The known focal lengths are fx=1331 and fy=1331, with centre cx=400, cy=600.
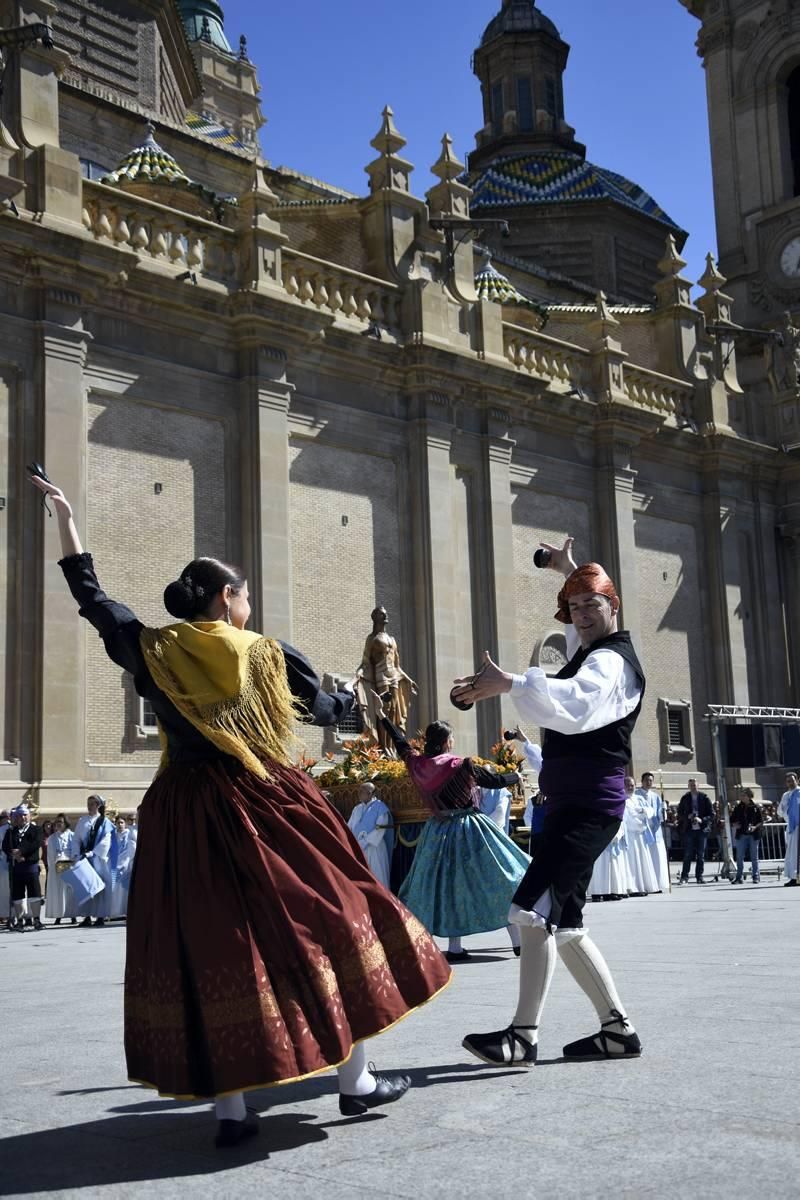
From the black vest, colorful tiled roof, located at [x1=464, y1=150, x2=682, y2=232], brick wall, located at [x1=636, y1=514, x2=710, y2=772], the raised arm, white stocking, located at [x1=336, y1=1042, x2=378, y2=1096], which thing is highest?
colorful tiled roof, located at [x1=464, y1=150, x2=682, y2=232]

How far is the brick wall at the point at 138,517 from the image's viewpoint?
67.1ft

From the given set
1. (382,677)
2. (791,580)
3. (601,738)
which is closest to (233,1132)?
(601,738)

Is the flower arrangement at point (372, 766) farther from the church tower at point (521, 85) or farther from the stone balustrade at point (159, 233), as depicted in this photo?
the church tower at point (521, 85)

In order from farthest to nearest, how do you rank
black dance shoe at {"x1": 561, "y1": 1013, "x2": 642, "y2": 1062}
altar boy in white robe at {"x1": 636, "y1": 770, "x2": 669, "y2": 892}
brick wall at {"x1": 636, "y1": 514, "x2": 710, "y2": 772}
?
brick wall at {"x1": 636, "y1": 514, "x2": 710, "y2": 772} → altar boy in white robe at {"x1": 636, "y1": 770, "x2": 669, "y2": 892} → black dance shoe at {"x1": 561, "y1": 1013, "x2": 642, "y2": 1062}

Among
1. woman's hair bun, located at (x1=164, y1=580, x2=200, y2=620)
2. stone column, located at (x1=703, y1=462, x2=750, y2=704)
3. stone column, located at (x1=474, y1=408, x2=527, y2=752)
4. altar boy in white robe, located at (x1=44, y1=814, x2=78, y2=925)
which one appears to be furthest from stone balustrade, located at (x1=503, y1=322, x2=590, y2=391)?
woman's hair bun, located at (x1=164, y1=580, x2=200, y2=620)

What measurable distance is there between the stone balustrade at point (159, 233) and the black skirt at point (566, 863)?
58.9ft

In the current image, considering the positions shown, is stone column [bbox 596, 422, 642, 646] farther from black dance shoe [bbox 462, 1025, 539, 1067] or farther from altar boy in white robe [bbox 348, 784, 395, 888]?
black dance shoe [bbox 462, 1025, 539, 1067]

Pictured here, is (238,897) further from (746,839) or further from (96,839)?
(746,839)

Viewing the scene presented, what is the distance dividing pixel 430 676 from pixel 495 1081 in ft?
64.8

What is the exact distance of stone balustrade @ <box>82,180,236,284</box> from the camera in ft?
70.7

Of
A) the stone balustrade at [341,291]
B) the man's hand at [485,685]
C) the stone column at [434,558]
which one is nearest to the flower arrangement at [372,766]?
the stone column at [434,558]

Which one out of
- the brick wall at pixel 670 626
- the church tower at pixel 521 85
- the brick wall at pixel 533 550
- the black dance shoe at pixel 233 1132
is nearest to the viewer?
the black dance shoe at pixel 233 1132

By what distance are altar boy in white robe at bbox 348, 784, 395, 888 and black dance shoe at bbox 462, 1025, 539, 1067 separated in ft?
29.4

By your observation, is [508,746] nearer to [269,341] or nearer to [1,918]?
[1,918]
